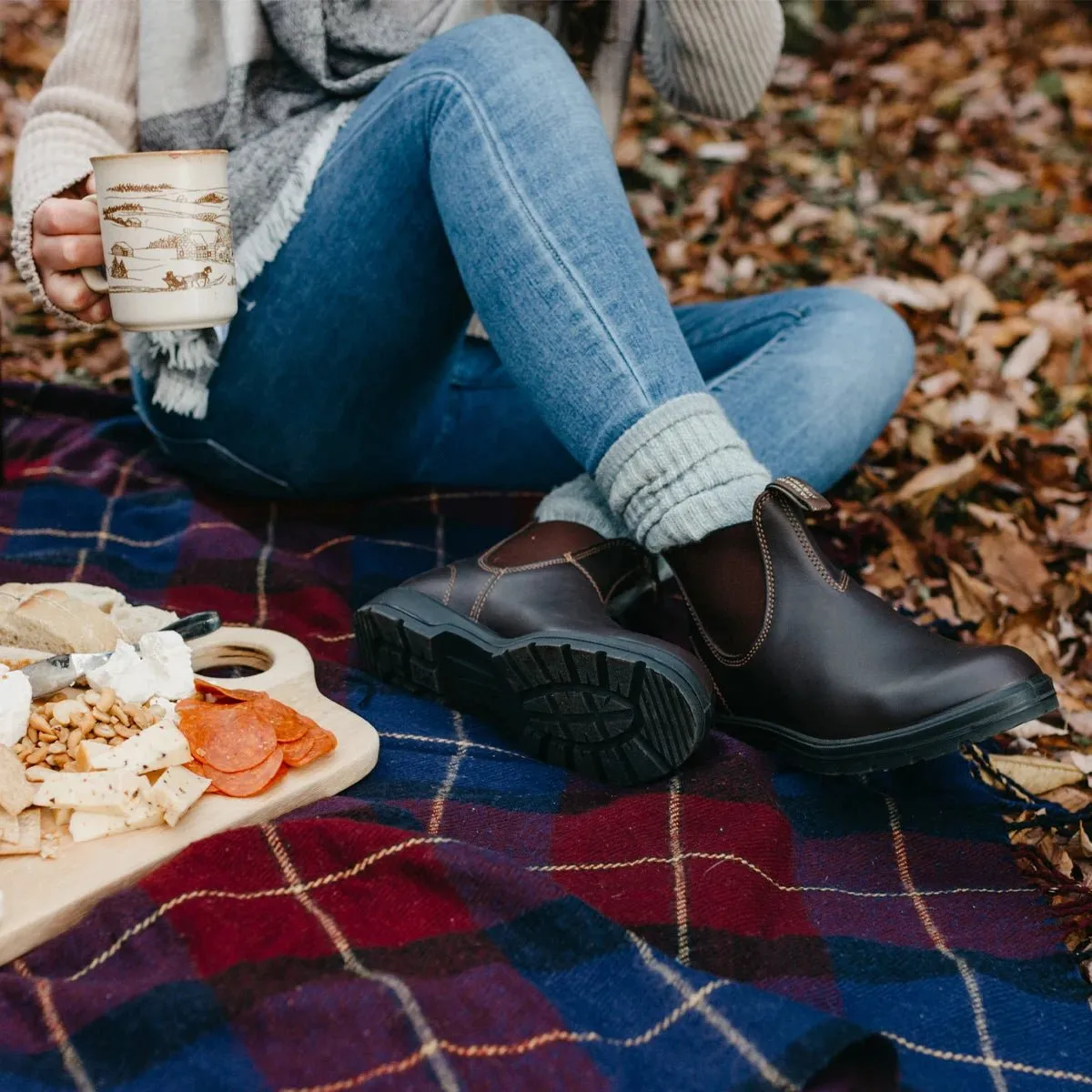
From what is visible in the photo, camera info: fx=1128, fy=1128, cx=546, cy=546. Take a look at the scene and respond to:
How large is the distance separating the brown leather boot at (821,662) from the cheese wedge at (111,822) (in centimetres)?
55

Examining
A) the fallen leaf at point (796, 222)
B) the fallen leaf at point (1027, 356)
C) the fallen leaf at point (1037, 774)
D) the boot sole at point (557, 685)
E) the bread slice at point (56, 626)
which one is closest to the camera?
the boot sole at point (557, 685)

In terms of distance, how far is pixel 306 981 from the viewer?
31.5 inches

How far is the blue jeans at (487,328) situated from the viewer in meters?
1.13

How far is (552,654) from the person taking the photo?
105 cm

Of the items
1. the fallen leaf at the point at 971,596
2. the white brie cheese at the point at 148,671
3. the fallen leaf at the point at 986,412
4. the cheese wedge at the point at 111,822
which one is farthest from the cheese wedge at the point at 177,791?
the fallen leaf at the point at 986,412

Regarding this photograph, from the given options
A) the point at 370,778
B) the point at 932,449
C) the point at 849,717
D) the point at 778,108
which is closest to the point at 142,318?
the point at 370,778

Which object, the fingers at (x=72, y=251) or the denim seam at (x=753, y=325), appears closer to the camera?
the fingers at (x=72, y=251)

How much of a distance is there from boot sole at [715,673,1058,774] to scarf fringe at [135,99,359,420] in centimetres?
83

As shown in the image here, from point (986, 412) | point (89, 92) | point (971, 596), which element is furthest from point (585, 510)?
point (986, 412)

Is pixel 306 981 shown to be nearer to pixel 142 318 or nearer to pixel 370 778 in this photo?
pixel 370 778

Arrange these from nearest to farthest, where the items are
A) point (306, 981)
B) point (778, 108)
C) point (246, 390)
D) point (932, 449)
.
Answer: point (306, 981) → point (246, 390) → point (932, 449) → point (778, 108)

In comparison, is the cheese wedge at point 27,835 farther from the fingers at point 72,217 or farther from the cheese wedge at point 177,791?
the fingers at point 72,217

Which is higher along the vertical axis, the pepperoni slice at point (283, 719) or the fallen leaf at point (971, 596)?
the pepperoni slice at point (283, 719)

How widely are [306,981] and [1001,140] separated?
3.12m
